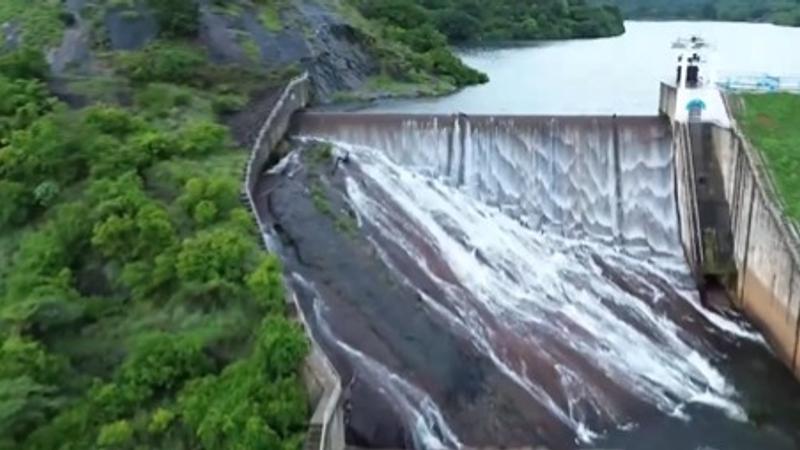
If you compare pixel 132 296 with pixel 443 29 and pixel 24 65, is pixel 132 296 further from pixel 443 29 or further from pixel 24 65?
pixel 443 29

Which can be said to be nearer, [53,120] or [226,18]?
[53,120]

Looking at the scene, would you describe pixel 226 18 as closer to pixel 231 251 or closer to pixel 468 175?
pixel 468 175

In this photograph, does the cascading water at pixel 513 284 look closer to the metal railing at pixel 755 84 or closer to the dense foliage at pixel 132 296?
the dense foliage at pixel 132 296

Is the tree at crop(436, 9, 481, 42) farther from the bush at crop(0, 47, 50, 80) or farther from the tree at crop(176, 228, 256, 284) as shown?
the tree at crop(176, 228, 256, 284)

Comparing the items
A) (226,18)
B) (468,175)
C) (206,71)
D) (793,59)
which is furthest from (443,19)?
(468,175)

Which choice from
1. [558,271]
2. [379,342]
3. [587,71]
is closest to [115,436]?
[379,342]

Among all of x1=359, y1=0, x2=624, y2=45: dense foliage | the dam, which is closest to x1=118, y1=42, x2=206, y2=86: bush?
the dam
